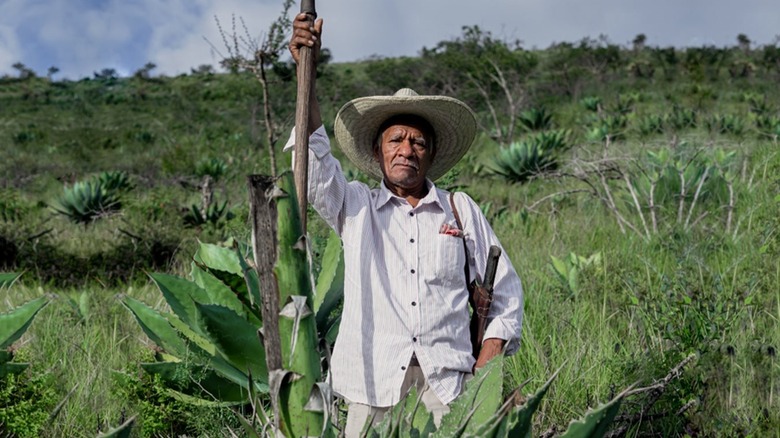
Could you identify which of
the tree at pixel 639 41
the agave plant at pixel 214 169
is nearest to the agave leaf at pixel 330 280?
the agave plant at pixel 214 169

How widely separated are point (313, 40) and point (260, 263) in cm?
81

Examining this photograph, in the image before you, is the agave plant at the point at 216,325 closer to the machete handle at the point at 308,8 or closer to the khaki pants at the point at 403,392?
the khaki pants at the point at 403,392

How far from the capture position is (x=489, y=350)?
2.50 meters

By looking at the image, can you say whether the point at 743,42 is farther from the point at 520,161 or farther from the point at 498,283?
the point at 498,283

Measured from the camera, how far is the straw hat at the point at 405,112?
8.57 ft

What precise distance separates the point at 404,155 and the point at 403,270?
0.39m

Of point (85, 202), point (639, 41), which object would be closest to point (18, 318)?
point (85, 202)

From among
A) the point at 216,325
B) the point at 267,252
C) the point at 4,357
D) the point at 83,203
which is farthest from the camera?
the point at 83,203

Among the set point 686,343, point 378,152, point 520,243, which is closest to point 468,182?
point 520,243

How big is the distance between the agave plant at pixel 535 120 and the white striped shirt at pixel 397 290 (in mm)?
13614

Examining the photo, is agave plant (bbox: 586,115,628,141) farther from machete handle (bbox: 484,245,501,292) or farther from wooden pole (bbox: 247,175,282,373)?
wooden pole (bbox: 247,175,282,373)

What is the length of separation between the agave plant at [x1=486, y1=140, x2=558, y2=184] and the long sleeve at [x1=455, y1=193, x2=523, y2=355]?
7.34m

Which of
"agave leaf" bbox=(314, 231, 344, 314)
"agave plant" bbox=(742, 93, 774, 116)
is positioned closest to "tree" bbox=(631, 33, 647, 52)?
"agave plant" bbox=(742, 93, 774, 116)

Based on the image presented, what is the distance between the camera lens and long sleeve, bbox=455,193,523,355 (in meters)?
2.52
